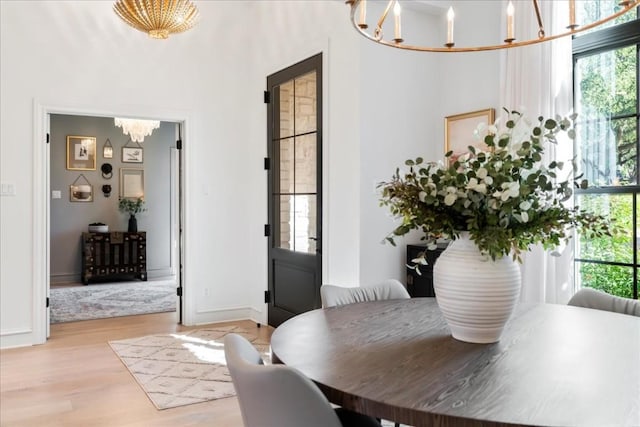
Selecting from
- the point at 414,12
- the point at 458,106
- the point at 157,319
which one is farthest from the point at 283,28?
the point at 157,319

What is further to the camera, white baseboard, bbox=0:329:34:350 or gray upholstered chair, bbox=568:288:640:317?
white baseboard, bbox=0:329:34:350

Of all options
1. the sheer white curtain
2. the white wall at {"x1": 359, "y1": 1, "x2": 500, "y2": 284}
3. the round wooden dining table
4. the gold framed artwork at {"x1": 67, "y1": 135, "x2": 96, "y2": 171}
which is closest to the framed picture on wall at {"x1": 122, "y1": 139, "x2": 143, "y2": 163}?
the gold framed artwork at {"x1": 67, "y1": 135, "x2": 96, "y2": 171}

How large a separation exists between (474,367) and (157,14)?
11.2 ft

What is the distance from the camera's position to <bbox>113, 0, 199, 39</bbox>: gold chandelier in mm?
3699

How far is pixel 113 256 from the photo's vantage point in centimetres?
764

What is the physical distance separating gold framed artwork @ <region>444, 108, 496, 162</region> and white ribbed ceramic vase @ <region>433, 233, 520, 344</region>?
7.01ft

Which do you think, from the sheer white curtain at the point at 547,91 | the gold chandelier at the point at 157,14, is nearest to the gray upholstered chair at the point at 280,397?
the sheer white curtain at the point at 547,91

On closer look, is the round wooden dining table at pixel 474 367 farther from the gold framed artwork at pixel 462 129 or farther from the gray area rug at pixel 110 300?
the gray area rug at pixel 110 300

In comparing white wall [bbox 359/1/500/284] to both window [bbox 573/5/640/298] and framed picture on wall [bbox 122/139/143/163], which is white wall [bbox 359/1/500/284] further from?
framed picture on wall [bbox 122/139/143/163]

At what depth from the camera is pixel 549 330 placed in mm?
1739

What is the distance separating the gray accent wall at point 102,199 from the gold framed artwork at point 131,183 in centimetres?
6

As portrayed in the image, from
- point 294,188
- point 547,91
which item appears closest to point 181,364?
point 294,188

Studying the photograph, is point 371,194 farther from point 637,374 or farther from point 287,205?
point 637,374

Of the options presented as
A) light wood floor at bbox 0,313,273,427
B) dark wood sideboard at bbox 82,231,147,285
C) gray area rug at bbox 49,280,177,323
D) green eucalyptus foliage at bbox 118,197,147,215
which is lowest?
light wood floor at bbox 0,313,273,427
